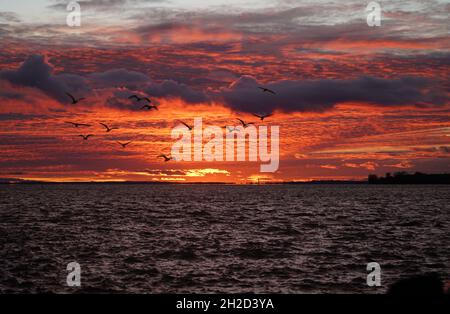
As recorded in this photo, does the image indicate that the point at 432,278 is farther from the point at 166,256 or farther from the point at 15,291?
the point at 166,256

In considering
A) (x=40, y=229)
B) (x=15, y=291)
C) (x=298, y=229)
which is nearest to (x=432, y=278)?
(x=15, y=291)

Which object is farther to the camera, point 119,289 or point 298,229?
point 298,229

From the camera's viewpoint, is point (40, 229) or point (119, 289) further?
point (40, 229)

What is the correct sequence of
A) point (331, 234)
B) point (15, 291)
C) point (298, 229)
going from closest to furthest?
point (15, 291) → point (331, 234) → point (298, 229)

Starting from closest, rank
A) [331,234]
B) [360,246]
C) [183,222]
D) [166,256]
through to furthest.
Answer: [166,256] < [360,246] < [331,234] < [183,222]

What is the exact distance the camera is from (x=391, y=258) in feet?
127

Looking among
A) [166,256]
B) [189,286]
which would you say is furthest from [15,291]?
[166,256]

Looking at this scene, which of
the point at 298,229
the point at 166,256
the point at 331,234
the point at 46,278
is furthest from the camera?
the point at 298,229

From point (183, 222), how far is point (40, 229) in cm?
1726

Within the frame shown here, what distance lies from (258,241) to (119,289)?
74.3 feet
